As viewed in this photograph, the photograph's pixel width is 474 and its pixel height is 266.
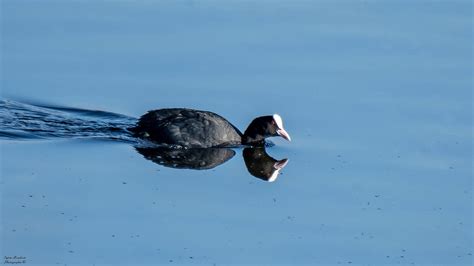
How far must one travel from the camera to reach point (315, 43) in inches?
633

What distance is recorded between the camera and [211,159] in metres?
13.8

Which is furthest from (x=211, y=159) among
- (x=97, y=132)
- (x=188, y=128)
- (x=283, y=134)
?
(x=97, y=132)

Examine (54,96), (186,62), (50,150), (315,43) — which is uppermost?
(315,43)

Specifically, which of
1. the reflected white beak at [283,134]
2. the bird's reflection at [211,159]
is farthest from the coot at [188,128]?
the bird's reflection at [211,159]

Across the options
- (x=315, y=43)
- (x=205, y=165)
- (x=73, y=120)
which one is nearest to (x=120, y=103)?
(x=73, y=120)

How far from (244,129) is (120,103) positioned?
1.51 metres

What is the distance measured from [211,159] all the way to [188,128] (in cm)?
54

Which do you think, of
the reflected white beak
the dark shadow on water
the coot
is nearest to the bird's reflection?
the dark shadow on water

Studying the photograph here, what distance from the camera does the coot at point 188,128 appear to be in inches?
554

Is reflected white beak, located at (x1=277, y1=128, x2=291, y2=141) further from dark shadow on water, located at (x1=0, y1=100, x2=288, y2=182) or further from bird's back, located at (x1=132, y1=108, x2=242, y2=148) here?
bird's back, located at (x1=132, y1=108, x2=242, y2=148)

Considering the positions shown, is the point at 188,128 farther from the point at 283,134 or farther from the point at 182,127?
the point at 283,134

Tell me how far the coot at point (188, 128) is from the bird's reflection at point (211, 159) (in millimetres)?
106

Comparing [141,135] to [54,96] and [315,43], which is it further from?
[315,43]

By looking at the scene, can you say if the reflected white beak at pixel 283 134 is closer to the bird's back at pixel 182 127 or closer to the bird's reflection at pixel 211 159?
the bird's reflection at pixel 211 159
